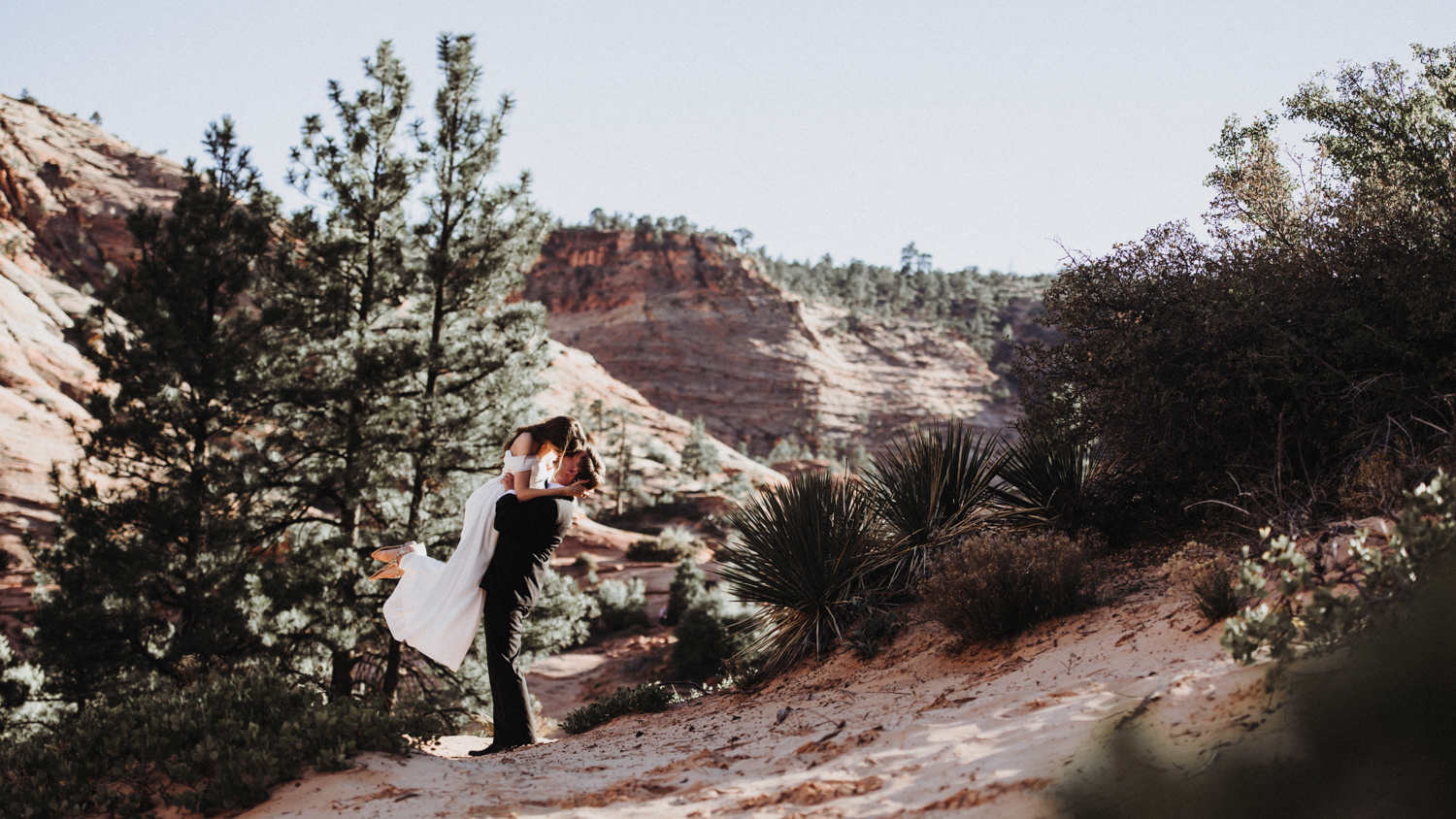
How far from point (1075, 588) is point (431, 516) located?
10.0m

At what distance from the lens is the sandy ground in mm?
2975

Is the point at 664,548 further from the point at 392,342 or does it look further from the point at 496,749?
the point at 496,749

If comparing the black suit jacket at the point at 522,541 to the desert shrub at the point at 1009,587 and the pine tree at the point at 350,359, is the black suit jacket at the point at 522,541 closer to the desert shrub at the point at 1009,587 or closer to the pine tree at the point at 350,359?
the desert shrub at the point at 1009,587

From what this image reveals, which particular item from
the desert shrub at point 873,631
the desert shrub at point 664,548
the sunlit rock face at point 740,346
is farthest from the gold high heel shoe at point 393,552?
the sunlit rock face at point 740,346

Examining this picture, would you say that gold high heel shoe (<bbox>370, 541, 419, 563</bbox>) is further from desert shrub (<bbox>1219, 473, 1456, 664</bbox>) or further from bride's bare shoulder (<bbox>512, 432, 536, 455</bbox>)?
desert shrub (<bbox>1219, 473, 1456, 664</bbox>)

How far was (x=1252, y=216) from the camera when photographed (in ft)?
24.1

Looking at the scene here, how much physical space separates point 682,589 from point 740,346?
48.9 metres

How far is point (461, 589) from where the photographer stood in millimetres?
5137

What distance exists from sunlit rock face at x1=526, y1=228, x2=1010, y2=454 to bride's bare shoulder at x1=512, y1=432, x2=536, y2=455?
196 ft

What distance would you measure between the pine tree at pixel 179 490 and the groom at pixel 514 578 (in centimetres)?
818

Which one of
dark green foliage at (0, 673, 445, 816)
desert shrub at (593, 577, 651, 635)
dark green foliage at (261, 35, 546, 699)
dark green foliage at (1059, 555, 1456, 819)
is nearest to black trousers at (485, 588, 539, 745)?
dark green foliage at (0, 673, 445, 816)

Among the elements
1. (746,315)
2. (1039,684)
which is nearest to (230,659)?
(1039,684)

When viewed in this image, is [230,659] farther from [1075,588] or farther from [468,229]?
[1075,588]

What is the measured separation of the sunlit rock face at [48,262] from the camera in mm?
20672
